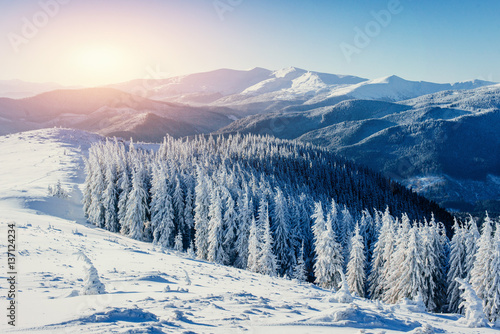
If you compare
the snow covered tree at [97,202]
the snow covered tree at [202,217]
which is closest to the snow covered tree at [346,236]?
the snow covered tree at [202,217]

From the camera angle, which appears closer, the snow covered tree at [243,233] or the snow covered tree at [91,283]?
the snow covered tree at [91,283]

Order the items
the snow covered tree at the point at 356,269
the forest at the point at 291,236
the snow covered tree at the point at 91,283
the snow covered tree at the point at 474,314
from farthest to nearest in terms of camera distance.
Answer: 1. the snow covered tree at the point at 356,269
2. the forest at the point at 291,236
3. the snow covered tree at the point at 91,283
4. the snow covered tree at the point at 474,314

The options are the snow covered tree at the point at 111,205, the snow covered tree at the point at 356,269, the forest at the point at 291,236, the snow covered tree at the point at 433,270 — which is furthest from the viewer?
A: the snow covered tree at the point at 111,205

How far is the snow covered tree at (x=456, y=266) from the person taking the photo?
34719 millimetres

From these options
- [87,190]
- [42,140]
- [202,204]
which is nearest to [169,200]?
[202,204]

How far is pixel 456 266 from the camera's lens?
36344 mm

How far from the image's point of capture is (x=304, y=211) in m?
56.4

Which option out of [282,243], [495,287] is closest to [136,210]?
[282,243]

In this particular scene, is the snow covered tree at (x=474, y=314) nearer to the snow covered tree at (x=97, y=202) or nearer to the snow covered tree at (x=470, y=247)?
the snow covered tree at (x=470, y=247)

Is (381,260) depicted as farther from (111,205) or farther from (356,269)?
(111,205)

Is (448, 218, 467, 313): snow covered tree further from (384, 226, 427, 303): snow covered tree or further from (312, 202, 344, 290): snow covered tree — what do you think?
(312, 202, 344, 290): snow covered tree

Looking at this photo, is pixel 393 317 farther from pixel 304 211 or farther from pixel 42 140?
pixel 42 140

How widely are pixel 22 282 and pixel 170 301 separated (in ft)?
21.7

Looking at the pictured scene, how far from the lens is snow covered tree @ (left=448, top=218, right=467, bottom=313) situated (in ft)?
114
